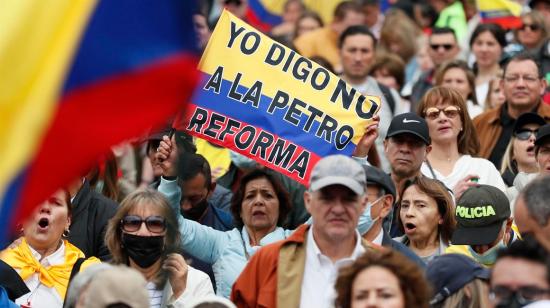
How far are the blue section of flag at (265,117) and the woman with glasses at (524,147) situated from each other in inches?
80.6

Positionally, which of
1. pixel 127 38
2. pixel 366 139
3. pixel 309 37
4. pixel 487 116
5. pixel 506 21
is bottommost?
pixel 127 38

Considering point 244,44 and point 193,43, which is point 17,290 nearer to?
point 244,44

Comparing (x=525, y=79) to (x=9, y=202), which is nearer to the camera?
(x=9, y=202)

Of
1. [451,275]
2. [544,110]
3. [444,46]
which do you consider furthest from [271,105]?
[444,46]

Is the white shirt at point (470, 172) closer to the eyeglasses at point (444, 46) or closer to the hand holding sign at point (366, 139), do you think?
the hand holding sign at point (366, 139)

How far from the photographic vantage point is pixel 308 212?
11.8 meters

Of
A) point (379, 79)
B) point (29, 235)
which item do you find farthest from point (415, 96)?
point (29, 235)

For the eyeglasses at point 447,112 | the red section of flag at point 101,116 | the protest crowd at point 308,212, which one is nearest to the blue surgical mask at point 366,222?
the protest crowd at point 308,212

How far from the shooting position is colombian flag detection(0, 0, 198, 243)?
19.9 feet

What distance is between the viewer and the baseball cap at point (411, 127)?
38.5 ft

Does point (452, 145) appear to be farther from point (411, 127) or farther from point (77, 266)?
point (77, 266)

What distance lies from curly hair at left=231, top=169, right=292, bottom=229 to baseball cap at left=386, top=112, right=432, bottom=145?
88 cm

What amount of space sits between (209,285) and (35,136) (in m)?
4.47

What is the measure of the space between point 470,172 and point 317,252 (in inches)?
145
